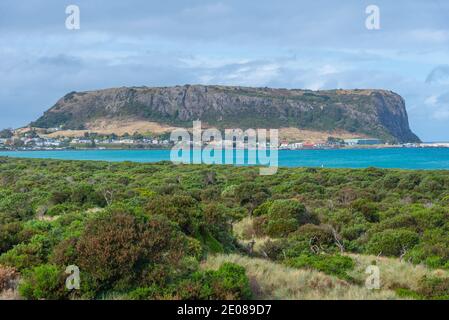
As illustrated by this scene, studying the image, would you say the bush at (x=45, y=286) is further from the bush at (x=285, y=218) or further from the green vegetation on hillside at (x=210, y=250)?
the bush at (x=285, y=218)


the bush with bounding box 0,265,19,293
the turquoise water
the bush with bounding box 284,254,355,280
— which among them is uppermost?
the bush with bounding box 0,265,19,293

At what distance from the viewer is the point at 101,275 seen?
781cm

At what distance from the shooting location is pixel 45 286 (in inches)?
300

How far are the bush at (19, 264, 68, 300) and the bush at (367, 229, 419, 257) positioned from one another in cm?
1062

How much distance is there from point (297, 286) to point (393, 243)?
26.8ft

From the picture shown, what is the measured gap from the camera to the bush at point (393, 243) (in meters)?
15.5

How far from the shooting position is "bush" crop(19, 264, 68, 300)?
24.8 feet

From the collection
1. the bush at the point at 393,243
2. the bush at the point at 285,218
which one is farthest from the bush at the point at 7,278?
the bush at the point at 393,243

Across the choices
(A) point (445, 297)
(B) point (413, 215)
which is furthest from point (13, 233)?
(B) point (413, 215)

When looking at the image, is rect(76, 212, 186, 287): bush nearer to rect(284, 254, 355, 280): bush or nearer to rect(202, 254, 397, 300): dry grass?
rect(202, 254, 397, 300): dry grass

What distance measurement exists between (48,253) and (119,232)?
2.24 meters

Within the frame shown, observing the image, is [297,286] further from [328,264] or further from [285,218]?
[285,218]

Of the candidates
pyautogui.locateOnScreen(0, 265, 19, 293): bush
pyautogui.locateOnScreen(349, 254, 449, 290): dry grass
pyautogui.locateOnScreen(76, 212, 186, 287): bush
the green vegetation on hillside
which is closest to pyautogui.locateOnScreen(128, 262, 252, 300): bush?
the green vegetation on hillside

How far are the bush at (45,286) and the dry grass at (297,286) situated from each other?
2617 millimetres
